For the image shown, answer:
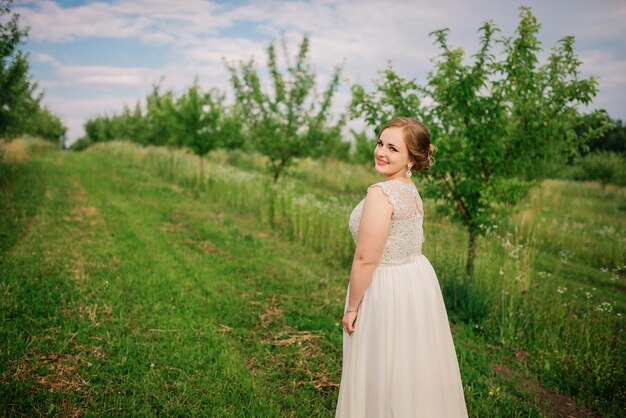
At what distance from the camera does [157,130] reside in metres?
21.6

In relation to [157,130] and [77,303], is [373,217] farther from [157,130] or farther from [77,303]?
[157,130]

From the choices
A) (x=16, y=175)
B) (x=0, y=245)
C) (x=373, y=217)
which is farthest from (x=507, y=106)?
(x=16, y=175)

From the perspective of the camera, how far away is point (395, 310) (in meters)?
2.59

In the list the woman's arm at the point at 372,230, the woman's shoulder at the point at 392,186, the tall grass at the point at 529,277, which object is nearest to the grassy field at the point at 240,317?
the tall grass at the point at 529,277

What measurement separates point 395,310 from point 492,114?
4357mm

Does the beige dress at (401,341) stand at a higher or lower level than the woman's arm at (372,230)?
lower

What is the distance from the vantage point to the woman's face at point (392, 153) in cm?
261

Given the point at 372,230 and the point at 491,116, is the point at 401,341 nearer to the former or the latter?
Result: the point at 372,230

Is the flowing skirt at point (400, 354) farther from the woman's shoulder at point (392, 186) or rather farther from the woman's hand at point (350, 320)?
the woman's shoulder at point (392, 186)

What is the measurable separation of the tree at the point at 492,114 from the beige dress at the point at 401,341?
3.39 meters

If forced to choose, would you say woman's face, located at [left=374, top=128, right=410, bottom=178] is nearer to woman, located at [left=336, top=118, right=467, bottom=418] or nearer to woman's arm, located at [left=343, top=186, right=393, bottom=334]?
woman, located at [left=336, top=118, right=467, bottom=418]

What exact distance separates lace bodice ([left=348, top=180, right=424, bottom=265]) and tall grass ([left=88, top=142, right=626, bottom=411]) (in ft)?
10.6

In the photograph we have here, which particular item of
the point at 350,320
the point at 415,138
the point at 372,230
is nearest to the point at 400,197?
the point at 372,230

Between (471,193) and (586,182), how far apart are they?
29.5 metres
